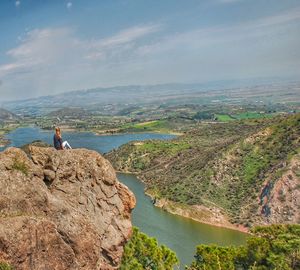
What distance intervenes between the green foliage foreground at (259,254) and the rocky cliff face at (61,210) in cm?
1357

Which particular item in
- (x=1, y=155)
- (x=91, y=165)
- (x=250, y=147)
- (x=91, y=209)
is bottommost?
(x=250, y=147)

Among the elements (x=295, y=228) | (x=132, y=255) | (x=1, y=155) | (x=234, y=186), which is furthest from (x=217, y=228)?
(x=1, y=155)

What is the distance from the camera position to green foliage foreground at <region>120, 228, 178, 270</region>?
27625mm

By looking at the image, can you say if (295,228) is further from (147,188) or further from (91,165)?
(147,188)

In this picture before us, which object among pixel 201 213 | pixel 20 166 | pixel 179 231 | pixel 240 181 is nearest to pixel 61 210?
pixel 20 166

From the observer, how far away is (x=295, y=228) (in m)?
39.2

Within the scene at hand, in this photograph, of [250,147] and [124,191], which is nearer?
[124,191]

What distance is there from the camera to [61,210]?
16.6m

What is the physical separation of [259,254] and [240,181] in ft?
160

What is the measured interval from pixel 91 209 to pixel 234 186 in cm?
6530

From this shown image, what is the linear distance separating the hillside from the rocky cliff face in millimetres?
53546

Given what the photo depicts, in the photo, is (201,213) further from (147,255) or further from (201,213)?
(147,255)

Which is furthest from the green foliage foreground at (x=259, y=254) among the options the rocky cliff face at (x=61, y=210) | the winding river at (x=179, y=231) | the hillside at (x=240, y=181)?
the hillside at (x=240, y=181)

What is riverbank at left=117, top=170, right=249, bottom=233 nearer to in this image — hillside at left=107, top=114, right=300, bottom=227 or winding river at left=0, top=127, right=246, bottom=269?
hillside at left=107, top=114, right=300, bottom=227
